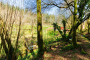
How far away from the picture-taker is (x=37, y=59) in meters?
5.15

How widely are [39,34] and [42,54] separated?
1.71 metres

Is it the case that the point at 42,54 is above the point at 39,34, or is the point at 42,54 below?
below

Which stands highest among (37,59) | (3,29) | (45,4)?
(45,4)

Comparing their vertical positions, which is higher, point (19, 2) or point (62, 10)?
point (62, 10)

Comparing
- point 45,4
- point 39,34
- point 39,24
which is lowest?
point 39,34

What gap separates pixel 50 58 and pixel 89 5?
618cm

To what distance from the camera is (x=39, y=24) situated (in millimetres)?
5605

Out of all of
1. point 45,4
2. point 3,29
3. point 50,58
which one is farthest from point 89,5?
point 3,29

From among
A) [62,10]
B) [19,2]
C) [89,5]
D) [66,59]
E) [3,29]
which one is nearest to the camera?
[19,2]

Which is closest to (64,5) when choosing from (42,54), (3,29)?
(42,54)

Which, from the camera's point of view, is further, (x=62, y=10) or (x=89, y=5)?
(x=62, y=10)

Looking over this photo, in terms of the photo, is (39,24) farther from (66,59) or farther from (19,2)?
(66,59)

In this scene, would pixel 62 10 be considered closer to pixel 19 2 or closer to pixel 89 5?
pixel 89 5

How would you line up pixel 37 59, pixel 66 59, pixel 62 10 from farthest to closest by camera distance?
pixel 62 10 < pixel 37 59 < pixel 66 59
